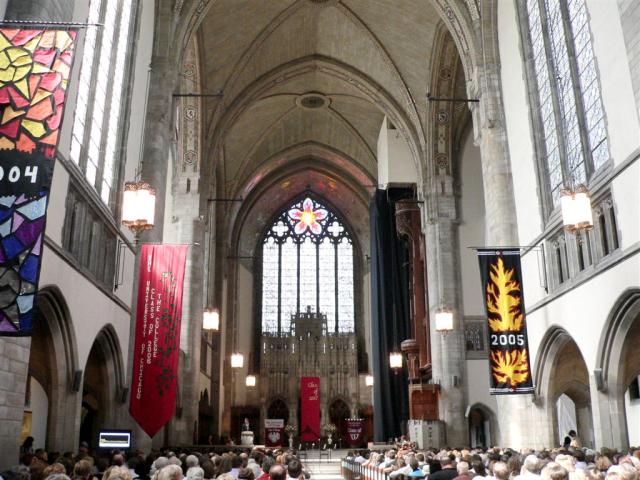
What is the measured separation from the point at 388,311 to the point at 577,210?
17723 mm

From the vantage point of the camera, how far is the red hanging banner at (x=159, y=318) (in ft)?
42.4

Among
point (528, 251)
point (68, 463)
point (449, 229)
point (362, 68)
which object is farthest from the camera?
point (362, 68)

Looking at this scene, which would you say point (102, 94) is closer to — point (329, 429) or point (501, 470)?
point (501, 470)

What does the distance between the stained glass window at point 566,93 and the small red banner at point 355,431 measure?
861 inches

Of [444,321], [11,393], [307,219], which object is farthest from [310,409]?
[11,393]

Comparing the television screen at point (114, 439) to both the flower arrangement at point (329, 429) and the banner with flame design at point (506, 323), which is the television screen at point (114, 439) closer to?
the banner with flame design at point (506, 323)

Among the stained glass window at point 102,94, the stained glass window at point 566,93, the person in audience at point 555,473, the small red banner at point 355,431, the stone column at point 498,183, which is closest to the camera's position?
the person in audience at point 555,473

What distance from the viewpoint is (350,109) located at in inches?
1179

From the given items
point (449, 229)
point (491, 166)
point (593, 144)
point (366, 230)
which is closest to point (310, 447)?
point (366, 230)

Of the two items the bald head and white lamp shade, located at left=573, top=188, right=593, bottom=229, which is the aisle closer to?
white lamp shade, located at left=573, top=188, right=593, bottom=229

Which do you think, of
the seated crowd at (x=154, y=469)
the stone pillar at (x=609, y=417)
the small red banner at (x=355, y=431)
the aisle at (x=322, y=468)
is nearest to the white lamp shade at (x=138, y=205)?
the seated crowd at (x=154, y=469)

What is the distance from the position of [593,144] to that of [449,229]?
11.3 meters

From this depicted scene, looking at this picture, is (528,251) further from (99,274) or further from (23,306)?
(23,306)

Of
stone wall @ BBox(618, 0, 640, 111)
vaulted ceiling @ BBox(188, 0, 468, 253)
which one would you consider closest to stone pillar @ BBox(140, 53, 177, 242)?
vaulted ceiling @ BBox(188, 0, 468, 253)
